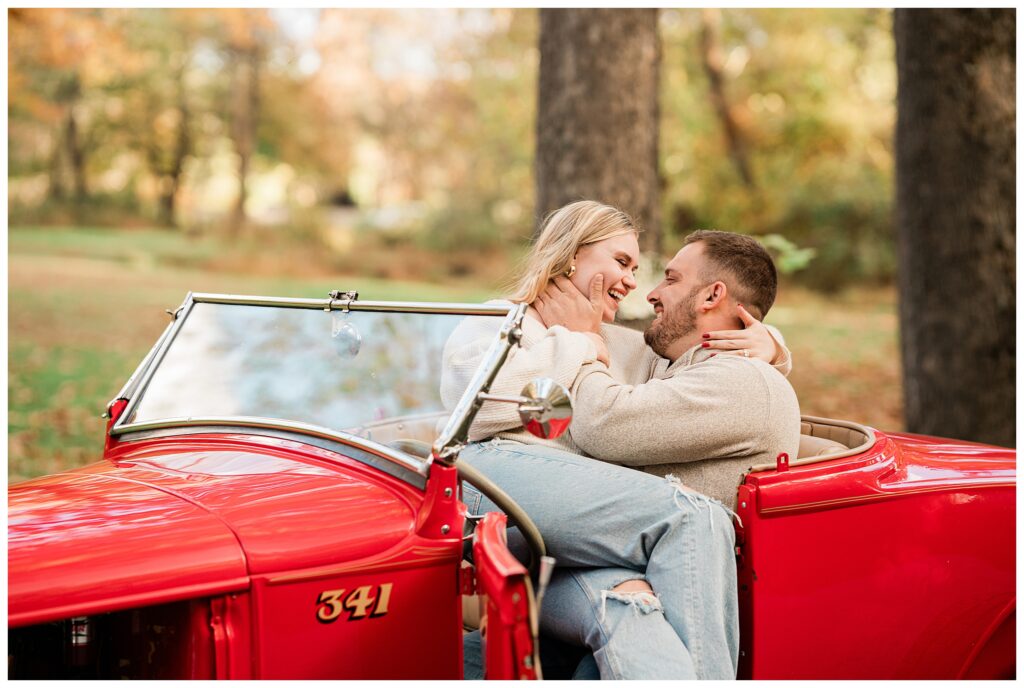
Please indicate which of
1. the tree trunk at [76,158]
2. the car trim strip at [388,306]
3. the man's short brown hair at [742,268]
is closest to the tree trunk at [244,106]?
the tree trunk at [76,158]

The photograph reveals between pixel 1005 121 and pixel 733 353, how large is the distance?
4.25m

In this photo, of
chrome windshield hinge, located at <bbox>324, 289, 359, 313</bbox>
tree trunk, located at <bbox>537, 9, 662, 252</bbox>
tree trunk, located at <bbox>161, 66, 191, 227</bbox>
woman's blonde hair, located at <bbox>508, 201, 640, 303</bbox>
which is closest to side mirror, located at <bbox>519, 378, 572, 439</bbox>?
chrome windshield hinge, located at <bbox>324, 289, 359, 313</bbox>

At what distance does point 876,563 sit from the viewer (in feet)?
9.75

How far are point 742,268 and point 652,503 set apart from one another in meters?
1.05

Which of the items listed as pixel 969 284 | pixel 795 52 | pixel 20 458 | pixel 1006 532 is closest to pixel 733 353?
pixel 1006 532

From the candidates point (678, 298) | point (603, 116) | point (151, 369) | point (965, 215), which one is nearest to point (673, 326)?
point (678, 298)

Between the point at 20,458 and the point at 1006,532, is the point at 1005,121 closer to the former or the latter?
the point at 1006,532

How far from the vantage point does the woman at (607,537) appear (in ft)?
8.01

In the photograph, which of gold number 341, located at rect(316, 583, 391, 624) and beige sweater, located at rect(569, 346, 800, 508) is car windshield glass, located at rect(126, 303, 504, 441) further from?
gold number 341, located at rect(316, 583, 391, 624)

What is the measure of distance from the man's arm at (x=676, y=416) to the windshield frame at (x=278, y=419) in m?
0.38

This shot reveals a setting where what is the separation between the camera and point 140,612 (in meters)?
2.27

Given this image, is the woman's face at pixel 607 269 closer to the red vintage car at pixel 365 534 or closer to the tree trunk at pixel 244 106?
the red vintage car at pixel 365 534

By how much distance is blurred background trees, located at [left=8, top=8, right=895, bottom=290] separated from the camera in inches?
711

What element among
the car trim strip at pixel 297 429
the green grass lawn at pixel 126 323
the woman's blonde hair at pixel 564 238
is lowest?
the green grass lawn at pixel 126 323
